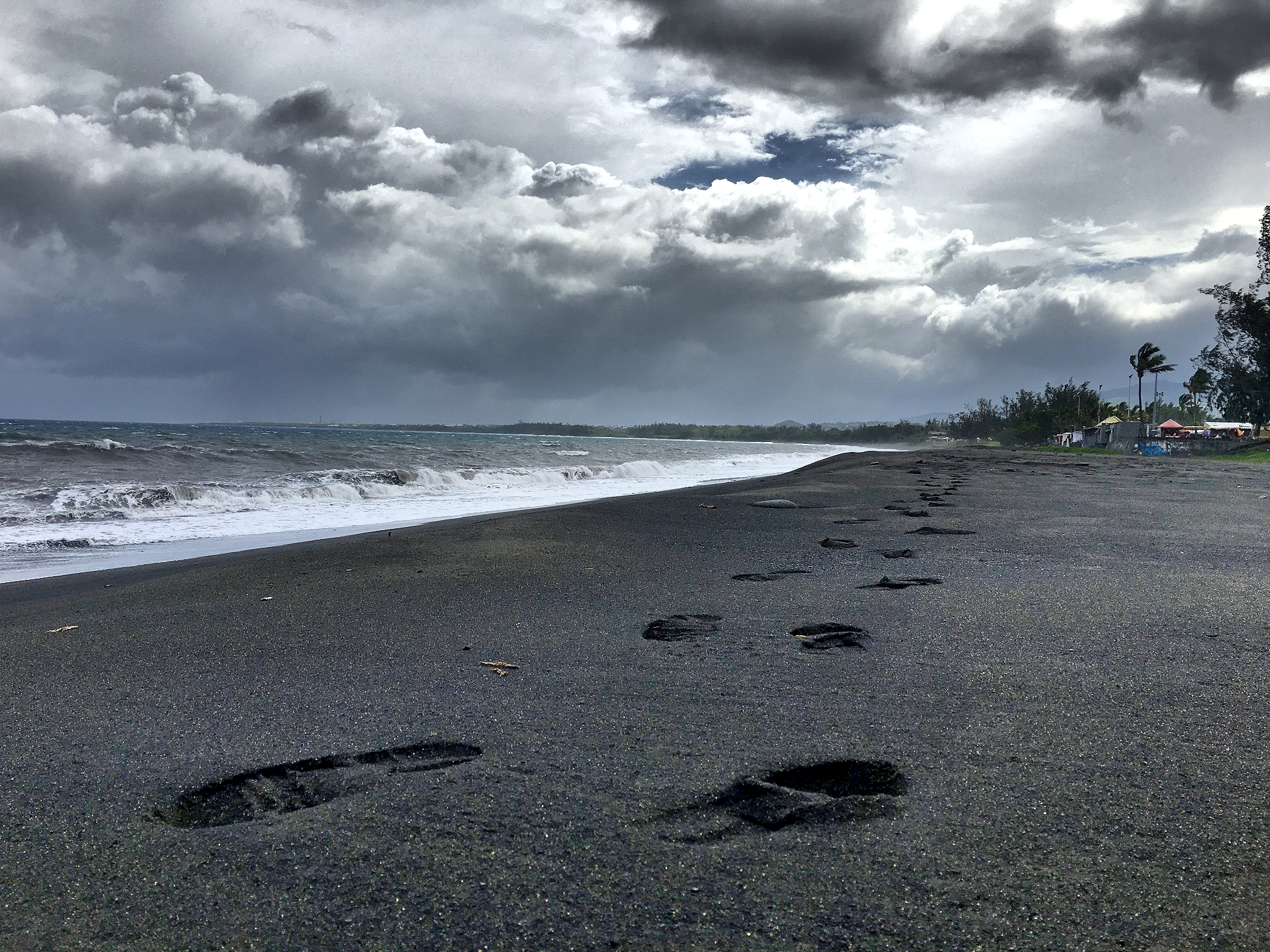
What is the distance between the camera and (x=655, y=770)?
181 cm

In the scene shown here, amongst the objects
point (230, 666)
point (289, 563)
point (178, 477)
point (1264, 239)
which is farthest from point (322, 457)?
point (1264, 239)

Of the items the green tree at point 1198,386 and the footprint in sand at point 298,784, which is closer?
the footprint in sand at point 298,784

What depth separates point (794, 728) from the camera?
2.05m

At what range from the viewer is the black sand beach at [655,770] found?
1287 mm

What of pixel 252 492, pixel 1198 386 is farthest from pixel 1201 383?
pixel 252 492

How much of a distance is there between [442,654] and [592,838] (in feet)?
5.25

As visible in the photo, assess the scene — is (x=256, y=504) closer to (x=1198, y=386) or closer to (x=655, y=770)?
(x=655, y=770)

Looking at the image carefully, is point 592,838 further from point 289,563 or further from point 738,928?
point 289,563

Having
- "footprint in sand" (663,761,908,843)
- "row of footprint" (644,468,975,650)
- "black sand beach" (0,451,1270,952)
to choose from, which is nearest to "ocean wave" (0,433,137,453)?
"black sand beach" (0,451,1270,952)

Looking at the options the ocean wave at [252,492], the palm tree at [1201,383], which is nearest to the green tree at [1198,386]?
the palm tree at [1201,383]

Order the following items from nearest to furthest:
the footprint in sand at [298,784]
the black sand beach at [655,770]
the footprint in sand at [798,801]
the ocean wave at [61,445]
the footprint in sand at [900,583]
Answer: the black sand beach at [655,770] → the footprint in sand at [798,801] → the footprint in sand at [298,784] → the footprint in sand at [900,583] → the ocean wave at [61,445]

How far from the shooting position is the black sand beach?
1.29 meters

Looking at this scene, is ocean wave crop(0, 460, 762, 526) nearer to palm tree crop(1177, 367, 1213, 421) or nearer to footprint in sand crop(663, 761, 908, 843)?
footprint in sand crop(663, 761, 908, 843)

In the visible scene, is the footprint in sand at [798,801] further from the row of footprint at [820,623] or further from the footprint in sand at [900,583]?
the footprint in sand at [900,583]
